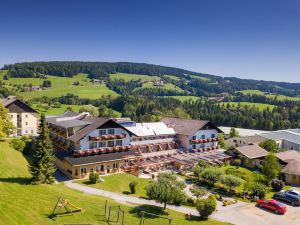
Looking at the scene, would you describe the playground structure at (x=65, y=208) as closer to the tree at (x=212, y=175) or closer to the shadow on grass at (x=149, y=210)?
the shadow on grass at (x=149, y=210)

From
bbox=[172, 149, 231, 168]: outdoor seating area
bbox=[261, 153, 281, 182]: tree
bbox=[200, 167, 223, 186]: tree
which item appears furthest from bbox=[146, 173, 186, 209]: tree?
bbox=[172, 149, 231, 168]: outdoor seating area

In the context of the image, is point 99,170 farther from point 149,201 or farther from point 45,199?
point 45,199

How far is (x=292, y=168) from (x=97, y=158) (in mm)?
41629

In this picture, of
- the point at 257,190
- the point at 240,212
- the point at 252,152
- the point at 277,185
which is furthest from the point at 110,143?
the point at 252,152

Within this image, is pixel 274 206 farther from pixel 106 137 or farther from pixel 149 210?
pixel 106 137

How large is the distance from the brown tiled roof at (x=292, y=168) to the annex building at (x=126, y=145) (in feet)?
49.4

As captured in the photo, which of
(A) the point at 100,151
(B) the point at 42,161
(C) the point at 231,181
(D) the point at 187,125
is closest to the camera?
(B) the point at 42,161

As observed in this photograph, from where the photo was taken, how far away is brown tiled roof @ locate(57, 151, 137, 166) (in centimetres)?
5534

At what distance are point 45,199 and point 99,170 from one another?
23432mm

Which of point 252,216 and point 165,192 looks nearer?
point 165,192

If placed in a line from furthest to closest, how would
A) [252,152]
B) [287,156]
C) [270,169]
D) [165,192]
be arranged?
[252,152], [287,156], [270,169], [165,192]

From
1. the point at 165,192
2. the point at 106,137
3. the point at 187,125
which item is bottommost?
the point at 165,192

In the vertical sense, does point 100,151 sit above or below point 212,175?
above

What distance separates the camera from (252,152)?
7512 cm
